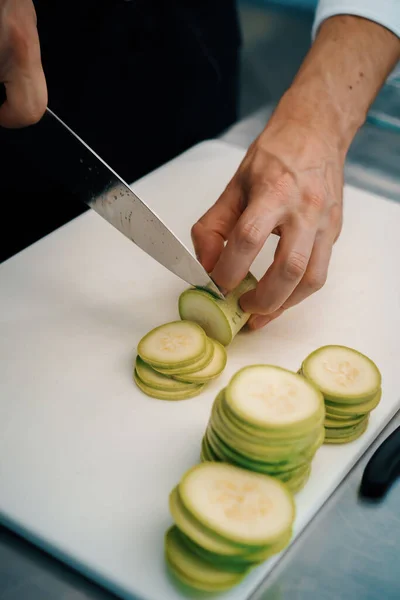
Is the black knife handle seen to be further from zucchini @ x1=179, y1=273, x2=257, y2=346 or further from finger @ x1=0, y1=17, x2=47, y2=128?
finger @ x1=0, y1=17, x2=47, y2=128

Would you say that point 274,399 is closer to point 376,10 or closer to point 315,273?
Answer: point 315,273

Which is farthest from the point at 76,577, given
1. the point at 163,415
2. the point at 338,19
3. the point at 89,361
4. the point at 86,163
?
the point at 338,19

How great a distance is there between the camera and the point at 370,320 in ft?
5.27

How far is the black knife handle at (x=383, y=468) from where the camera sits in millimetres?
1226

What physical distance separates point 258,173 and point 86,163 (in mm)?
354

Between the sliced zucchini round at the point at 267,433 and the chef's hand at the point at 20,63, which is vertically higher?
the chef's hand at the point at 20,63

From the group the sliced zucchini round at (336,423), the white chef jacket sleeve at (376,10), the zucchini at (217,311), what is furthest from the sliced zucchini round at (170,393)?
the white chef jacket sleeve at (376,10)

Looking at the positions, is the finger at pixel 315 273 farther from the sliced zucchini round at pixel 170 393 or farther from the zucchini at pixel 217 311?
the sliced zucchini round at pixel 170 393

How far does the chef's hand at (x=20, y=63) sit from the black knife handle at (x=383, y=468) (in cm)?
82

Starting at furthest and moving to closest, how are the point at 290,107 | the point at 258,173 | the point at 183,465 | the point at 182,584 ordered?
the point at 290,107
the point at 258,173
the point at 183,465
the point at 182,584

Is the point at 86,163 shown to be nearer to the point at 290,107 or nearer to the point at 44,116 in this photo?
the point at 44,116

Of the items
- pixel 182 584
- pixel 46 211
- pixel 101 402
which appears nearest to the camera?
pixel 182 584

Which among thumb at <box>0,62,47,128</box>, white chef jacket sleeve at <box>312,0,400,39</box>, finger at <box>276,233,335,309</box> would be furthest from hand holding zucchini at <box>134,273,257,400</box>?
white chef jacket sleeve at <box>312,0,400,39</box>

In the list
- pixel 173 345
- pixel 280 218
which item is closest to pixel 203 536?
pixel 173 345
